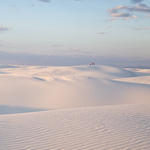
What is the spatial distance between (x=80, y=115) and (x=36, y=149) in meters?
3.42

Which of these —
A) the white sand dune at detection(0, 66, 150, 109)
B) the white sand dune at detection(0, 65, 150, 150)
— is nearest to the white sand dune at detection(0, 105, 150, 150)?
the white sand dune at detection(0, 65, 150, 150)

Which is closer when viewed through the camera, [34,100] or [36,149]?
[36,149]

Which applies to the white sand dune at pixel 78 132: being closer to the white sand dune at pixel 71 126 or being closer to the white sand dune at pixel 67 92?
the white sand dune at pixel 71 126

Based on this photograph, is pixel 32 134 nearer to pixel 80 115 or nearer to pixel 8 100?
pixel 80 115

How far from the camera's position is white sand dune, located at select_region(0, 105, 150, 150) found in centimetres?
528

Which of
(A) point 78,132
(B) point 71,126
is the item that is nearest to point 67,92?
(B) point 71,126

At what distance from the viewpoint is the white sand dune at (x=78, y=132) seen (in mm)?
5277

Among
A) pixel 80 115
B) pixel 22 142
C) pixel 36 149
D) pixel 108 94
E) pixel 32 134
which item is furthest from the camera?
pixel 108 94

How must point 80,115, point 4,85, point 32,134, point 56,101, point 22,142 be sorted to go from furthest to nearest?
point 4,85 → point 56,101 → point 80,115 → point 32,134 → point 22,142

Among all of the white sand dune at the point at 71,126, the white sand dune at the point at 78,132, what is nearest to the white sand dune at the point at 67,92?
the white sand dune at the point at 71,126

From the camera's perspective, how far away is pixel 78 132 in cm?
616

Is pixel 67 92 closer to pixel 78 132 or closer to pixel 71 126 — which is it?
pixel 71 126

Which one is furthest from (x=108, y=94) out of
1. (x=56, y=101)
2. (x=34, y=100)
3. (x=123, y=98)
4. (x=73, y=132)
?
(x=73, y=132)

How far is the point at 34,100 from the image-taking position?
14922 millimetres
